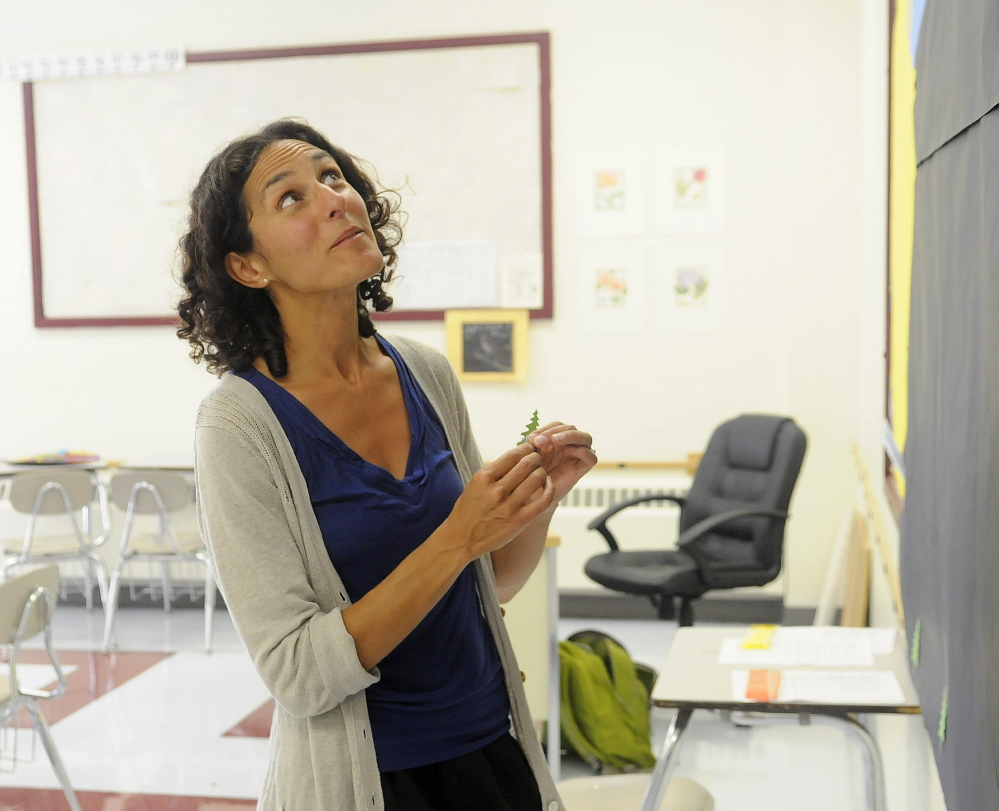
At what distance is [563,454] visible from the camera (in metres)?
1.15

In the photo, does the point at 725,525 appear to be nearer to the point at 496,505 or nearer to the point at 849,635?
the point at 849,635

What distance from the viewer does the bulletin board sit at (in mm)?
4965

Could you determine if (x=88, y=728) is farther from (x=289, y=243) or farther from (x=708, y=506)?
(x=289, y=243)

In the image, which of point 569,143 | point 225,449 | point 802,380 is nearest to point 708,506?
point 802,380

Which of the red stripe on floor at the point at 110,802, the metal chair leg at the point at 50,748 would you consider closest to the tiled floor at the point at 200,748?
the red stripe on floor at the point at 110,802

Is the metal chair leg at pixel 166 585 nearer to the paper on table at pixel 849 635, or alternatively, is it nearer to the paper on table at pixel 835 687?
the paper on table at pixel 849 635

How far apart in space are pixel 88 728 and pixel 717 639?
2.61 m

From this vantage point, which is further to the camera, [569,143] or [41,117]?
[41,117]

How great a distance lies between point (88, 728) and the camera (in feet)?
12.2

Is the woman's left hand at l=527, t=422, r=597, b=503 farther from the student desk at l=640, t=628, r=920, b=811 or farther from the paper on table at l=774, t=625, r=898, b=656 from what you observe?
the paper on table at l=774, t=625, r=898, b=656

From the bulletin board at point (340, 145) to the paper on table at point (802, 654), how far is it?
124 inches

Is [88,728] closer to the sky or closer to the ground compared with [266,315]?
closer to the ground

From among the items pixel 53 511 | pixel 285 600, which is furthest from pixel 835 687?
pixel 53 511

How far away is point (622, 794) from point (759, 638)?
423 mm
